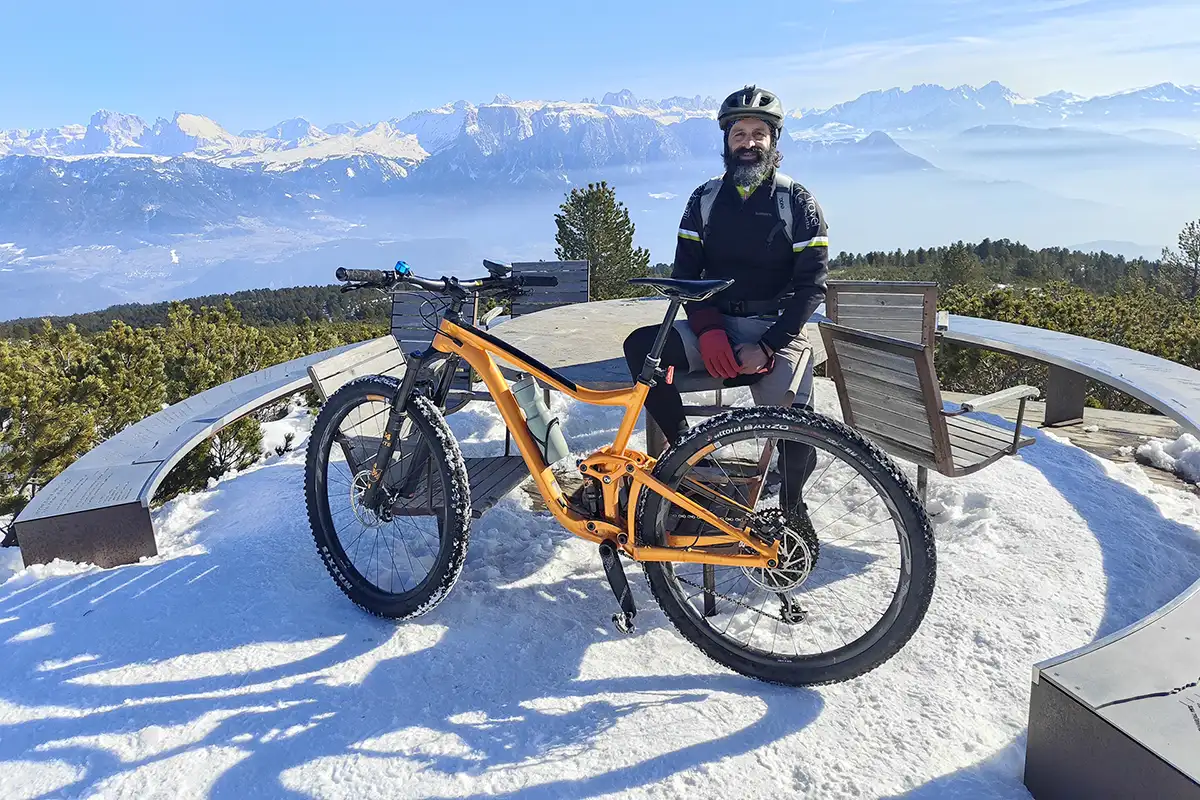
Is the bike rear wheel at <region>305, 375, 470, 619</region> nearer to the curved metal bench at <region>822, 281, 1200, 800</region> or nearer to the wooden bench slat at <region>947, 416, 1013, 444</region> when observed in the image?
the curved metal bench at <region>822, 281, 1200, 800</region>

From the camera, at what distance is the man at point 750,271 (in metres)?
3.06

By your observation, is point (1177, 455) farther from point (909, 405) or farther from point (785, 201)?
point (785, 201)

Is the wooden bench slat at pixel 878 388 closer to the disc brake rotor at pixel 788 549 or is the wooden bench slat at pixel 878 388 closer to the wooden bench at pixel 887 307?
the wooden bench at pixel 887 307

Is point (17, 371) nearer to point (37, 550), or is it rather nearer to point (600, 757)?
point (37, 550)

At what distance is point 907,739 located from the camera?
222cm

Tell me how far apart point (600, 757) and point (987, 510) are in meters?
2.67

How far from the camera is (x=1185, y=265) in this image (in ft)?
153

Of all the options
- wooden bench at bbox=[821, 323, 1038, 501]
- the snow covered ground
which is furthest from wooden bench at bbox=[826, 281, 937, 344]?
the snow covered ground

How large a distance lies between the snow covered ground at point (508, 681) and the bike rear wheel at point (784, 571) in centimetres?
15

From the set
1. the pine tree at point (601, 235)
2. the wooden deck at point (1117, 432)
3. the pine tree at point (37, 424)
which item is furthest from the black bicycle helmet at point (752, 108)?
the pine tree at point (601, 235)

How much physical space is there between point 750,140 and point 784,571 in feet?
6.45

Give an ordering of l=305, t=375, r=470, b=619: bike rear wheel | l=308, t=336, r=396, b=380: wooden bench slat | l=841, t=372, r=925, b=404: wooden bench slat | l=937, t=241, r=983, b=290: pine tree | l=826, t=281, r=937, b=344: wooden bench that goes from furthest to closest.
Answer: l=937, t=241, r=983, b=290: pine tree, l=308, t=336, r=396, b=380: wooden bench slat, l=826, t=281, r=937, b=344: wooden bench, l=841, t=372, r=925, b=404: wooden bench slat, l=305, t=375, r=470, b=619: bike rear wheel

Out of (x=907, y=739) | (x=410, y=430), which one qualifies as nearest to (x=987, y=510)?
(x=907, y=739)

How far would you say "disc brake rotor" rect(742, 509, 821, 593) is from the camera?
243 cm
